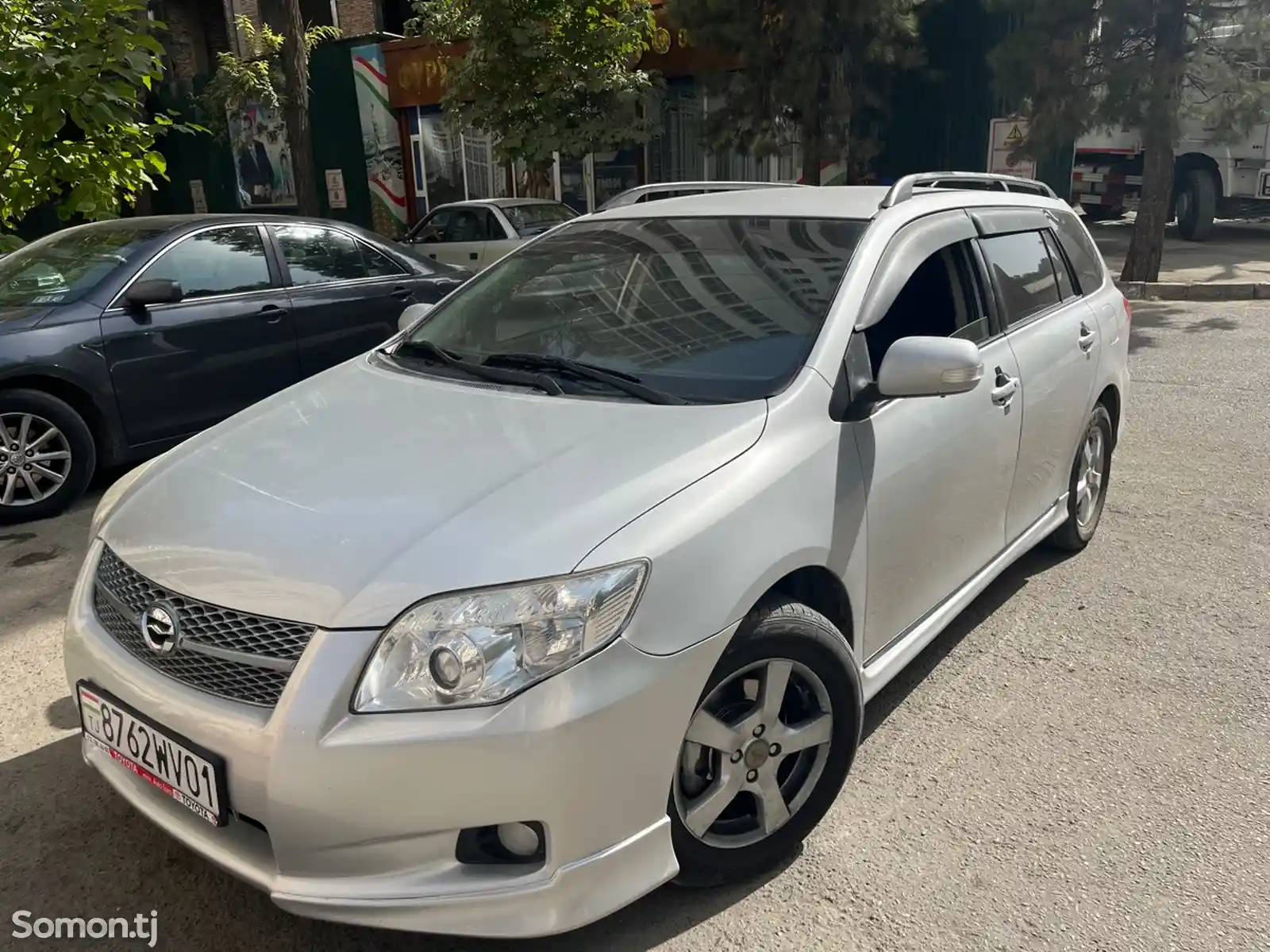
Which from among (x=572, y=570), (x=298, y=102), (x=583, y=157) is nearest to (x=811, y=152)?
(x=583, y=157)

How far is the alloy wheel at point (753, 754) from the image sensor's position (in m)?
2.39

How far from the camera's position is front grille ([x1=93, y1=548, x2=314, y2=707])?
83.0 inches

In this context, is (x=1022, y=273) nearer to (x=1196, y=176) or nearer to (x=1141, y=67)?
(x=1141, y=67)

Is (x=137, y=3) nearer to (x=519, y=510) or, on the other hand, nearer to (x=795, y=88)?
(x=519, y=510)

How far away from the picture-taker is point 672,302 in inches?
125

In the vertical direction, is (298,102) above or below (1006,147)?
above

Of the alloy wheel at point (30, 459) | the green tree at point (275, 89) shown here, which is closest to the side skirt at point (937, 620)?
the alloy wheel at point (30, 459)

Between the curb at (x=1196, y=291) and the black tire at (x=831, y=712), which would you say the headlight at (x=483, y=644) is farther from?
the curb at (x=1196, y=291)

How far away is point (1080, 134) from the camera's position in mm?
11273

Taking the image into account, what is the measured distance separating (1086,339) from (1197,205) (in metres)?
14.5

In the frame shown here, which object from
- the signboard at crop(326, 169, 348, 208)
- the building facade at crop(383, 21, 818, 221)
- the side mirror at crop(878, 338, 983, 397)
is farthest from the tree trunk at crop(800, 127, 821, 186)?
the signboard at crop(326, 169, 348, 208)

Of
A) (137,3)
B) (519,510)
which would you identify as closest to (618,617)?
(519,510)

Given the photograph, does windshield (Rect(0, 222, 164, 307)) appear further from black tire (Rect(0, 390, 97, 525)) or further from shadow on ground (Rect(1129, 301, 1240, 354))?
shadow on ground (Rect(1129, 301, 1240, 354))

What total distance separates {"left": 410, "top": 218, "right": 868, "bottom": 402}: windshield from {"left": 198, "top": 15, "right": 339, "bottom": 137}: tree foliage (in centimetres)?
1465
